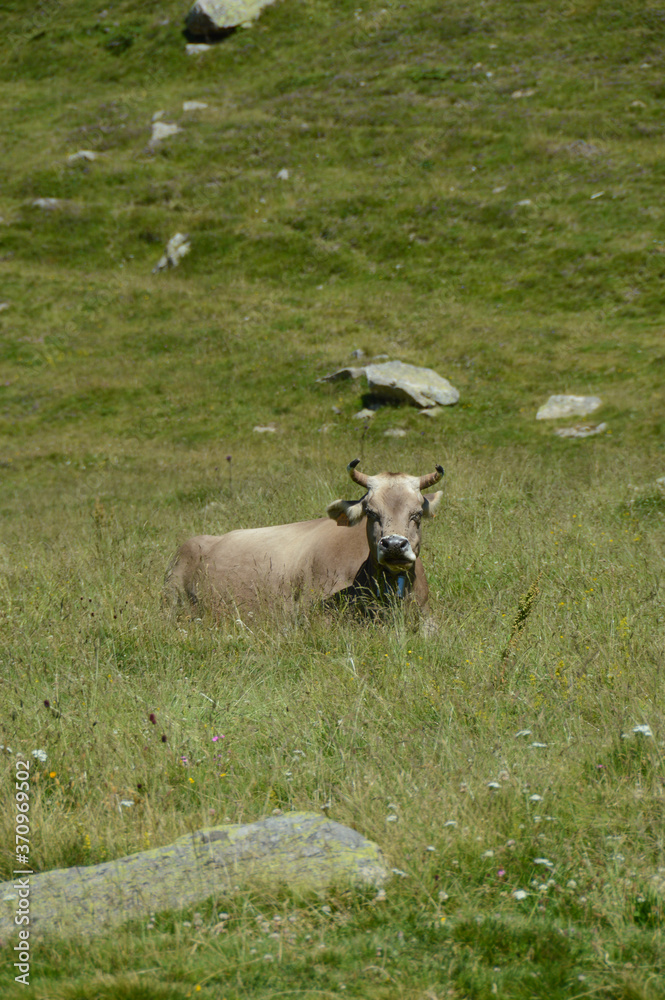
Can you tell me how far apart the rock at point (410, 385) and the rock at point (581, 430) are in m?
3.03

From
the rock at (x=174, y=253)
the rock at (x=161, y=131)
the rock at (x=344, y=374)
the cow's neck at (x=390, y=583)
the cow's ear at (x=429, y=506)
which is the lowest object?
the rock at (x=344, y=374)

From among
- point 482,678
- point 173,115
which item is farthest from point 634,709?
point 173,115

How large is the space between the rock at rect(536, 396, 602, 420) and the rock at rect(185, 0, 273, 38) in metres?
40.2

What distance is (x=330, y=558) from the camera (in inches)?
331

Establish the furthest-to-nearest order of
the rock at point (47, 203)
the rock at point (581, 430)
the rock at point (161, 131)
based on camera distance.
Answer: the rock at point (161, 131), the rock at point (47, 203), the rock at point (581, 430)

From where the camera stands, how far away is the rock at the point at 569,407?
723 inches

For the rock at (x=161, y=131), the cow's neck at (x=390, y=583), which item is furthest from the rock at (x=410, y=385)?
the rock at (x=161, y=131)

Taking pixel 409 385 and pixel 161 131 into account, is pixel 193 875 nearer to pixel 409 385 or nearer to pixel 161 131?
pixel 409 385

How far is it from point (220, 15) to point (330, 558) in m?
49.2

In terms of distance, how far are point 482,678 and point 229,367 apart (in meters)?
19.2

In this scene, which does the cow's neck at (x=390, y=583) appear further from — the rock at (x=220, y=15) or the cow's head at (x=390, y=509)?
the rock at (x=220, y=15)
